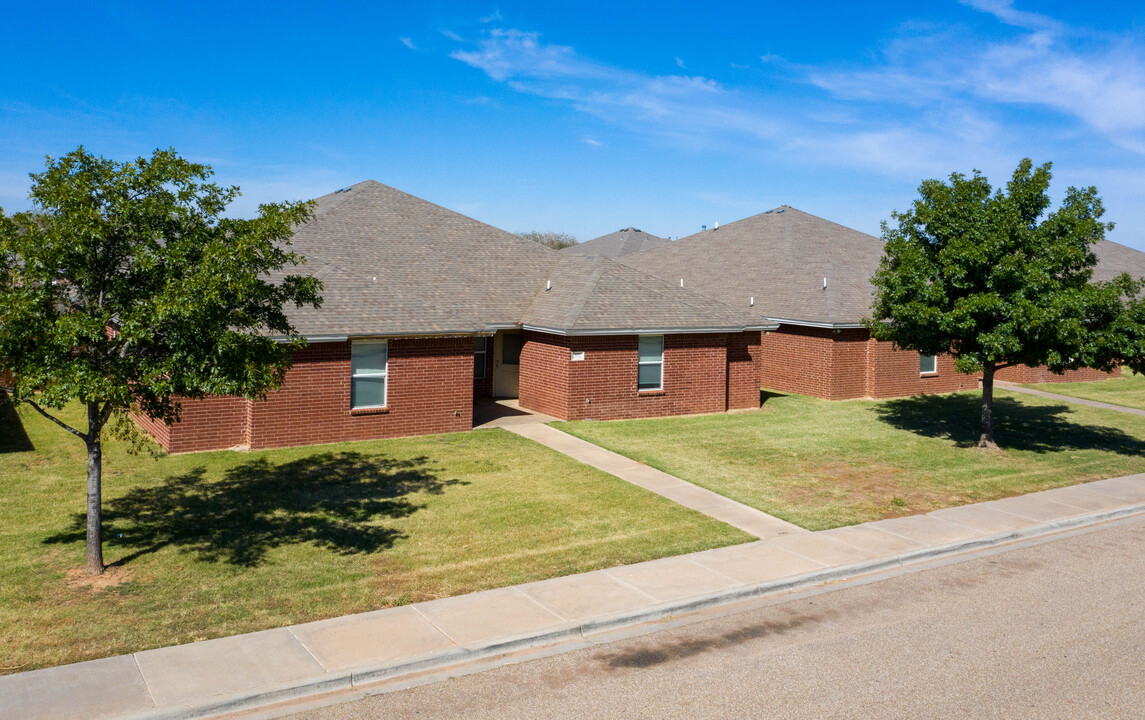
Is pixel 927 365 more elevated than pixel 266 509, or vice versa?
pixel 927 365

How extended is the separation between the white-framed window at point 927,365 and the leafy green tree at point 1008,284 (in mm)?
9578

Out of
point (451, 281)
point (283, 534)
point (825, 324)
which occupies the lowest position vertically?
point (283, 534)

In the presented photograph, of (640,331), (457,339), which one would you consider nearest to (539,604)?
(457,339)

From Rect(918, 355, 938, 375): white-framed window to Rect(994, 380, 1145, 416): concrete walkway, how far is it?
11.3 feet

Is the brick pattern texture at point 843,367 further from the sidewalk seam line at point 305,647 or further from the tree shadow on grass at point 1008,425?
the sidewalk seam line at point 305,647

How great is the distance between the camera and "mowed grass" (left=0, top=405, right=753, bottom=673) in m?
8.91

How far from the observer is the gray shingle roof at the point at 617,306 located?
70.2 feet

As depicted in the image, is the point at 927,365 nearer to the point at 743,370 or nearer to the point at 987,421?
the point at 743,370

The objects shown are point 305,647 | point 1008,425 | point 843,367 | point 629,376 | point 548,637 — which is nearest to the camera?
point 305,647

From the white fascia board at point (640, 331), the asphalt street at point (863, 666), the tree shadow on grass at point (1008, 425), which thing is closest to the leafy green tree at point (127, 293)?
the asphalt street at point (863, 666)

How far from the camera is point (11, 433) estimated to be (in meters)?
17.5

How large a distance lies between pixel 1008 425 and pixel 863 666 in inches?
670

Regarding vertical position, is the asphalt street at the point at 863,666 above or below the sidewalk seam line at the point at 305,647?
below

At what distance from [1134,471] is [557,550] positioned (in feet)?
44.2
